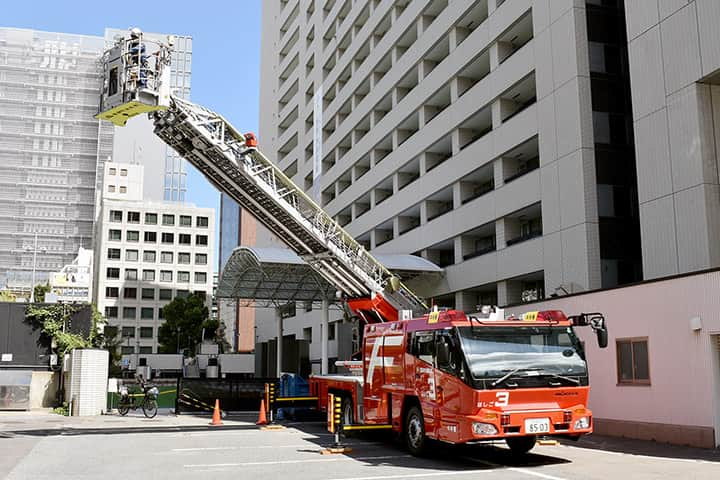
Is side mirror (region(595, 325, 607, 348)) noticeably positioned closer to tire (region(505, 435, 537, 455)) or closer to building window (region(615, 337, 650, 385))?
tire (region(505, 435, 537, 455))

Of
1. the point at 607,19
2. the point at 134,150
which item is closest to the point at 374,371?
the point at 607,19

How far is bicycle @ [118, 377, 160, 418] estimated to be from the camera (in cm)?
2622

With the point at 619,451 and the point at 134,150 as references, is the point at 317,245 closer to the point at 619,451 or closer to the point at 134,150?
the point at 619,451

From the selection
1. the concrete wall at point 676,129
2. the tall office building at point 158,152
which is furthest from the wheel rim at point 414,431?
the tall office building at point 158,152

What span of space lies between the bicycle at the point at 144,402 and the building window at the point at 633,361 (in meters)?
15.5

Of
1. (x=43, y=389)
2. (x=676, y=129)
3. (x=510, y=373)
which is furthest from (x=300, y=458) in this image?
(x=43, y=389)

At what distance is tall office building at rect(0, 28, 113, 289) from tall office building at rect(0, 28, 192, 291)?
12 cm

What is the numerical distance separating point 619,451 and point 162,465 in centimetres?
948

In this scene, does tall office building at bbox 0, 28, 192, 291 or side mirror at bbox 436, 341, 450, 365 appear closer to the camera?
side mirror at bbox 436, 341, 450, 365

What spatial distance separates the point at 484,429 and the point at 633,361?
270 inches

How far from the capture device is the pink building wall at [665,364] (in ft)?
52.8

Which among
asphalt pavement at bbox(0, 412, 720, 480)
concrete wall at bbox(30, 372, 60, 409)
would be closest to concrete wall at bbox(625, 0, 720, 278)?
asphalt pavement at bbox(0, 412, 720, 480)

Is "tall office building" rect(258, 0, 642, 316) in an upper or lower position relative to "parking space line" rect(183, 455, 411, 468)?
upper

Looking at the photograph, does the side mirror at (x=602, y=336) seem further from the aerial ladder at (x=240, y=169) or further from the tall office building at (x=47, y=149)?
the tall office building at (x=47, y=149)
